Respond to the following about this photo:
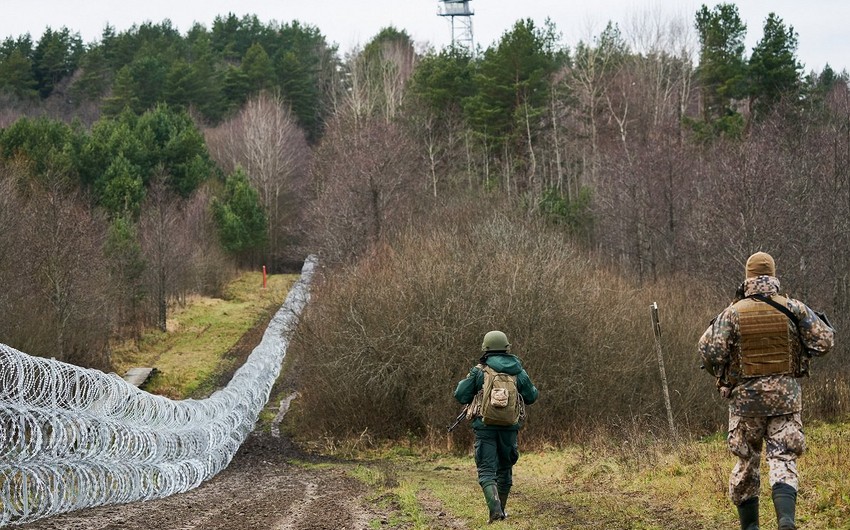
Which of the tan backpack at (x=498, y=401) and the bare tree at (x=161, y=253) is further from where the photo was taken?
the bare tree at (x=161, y=253)

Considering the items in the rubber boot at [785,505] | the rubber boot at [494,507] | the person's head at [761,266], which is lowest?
the rubber boot at [494,507]

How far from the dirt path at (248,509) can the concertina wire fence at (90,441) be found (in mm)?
318

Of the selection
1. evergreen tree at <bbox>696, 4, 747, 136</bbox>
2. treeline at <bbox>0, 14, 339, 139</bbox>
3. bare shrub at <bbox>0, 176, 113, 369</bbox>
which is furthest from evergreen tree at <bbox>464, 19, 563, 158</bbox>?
treeline at <bbox>0, 14, 339, 139</bbox>

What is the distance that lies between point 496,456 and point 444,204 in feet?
125

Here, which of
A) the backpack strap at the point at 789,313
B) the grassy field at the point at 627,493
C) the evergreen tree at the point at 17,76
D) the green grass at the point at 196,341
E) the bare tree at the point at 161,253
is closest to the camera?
the backpack strap at the point at 789,313

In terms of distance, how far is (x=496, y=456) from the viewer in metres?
11.0

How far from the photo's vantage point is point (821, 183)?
40.7 metres

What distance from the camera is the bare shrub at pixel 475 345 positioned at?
88.5ft

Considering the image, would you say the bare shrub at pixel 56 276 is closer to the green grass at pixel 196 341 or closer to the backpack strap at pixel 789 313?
the green grass at pixel 196 341

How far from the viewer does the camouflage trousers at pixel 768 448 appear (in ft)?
26.0

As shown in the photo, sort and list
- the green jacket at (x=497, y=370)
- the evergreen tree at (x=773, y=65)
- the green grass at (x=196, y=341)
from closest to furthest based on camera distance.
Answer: the green jacket at (x=497, y=370), the green grass at (x=196, y=341), the evergreen tree at (x=773, y=65)

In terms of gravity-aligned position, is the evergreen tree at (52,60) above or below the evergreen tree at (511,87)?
above

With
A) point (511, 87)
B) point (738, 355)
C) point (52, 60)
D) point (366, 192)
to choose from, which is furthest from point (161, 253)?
point (52, 60)

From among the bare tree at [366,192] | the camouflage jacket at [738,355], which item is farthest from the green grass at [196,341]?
the camouflage jacket at [738,355]
